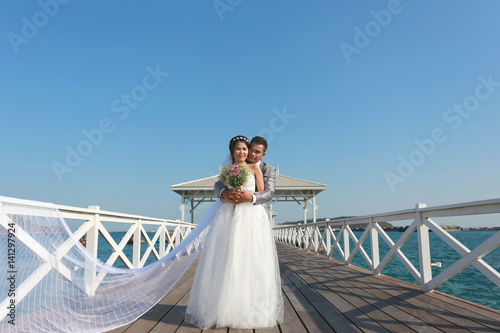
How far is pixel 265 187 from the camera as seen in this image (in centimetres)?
316

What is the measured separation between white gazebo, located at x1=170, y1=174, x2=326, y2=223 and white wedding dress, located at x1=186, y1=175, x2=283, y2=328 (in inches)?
547

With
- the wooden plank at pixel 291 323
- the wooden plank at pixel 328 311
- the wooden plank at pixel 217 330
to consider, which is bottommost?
the wooden plank at pixel 217 330

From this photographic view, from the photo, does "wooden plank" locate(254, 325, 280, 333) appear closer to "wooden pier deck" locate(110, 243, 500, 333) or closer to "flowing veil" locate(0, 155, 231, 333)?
"wooden pier deck" locate(110, 243, 500, 333)

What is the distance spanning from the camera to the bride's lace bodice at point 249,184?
2992 millimetres

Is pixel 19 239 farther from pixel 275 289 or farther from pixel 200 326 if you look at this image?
Answer: pixel 275 289

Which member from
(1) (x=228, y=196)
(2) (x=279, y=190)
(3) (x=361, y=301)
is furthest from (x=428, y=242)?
(2) (x=279, y=190)

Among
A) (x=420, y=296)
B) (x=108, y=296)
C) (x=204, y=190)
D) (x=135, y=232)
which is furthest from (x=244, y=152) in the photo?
(x=204, y=190)

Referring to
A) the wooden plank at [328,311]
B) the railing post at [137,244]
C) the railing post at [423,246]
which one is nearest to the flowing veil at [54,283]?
the wooden plank at [328,311]

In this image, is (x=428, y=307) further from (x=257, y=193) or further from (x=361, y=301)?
(x=257, y=193)

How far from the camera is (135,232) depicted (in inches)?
214

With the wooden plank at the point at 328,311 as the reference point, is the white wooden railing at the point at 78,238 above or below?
above

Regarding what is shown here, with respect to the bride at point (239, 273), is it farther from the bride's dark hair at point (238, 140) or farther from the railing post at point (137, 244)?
the railing post at point (137, 244)

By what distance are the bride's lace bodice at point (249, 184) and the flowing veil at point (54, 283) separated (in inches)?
13.8

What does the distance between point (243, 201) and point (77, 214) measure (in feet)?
6.08
